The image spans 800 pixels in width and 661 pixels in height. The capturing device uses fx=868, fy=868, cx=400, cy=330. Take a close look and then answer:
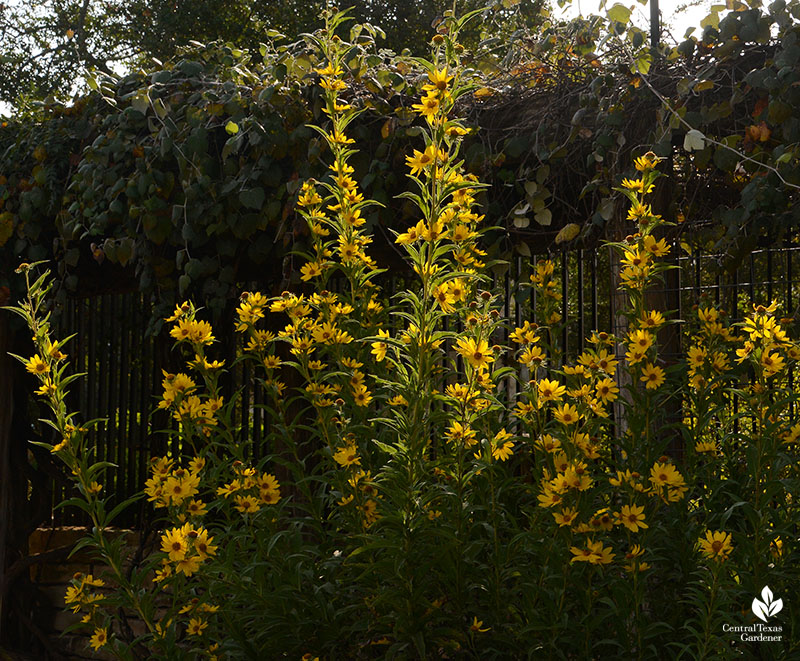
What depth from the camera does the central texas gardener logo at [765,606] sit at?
5.75 ft

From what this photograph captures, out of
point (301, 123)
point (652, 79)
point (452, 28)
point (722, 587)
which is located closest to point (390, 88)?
point (301, 123)

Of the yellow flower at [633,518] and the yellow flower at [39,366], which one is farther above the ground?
the yellow flower at [39,366]

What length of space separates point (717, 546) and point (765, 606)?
0.18m

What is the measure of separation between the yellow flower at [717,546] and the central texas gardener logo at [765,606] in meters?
0.13

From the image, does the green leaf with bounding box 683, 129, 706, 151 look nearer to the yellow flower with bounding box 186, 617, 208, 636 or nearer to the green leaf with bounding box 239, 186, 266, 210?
the green leaf with bounding box 239, 186, 266, 210

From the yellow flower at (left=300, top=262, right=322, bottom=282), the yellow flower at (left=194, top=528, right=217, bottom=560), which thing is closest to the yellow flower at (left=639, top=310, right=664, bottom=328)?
the yellow flower at (left=300, top=262, right=322, bottom=282)

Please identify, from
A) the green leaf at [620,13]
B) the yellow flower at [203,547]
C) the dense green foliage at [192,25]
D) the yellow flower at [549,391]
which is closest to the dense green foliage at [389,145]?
→ the green leaf at [620,13]

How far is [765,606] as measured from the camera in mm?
1763

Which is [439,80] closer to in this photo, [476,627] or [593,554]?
[593,554]

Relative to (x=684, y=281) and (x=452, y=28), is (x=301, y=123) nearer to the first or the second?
(x=452, y=28)

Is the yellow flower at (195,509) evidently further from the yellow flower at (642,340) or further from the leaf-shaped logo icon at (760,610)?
the leaf-shaped logo icon at (760,610)

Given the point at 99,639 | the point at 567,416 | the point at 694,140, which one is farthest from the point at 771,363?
the point at 99,639

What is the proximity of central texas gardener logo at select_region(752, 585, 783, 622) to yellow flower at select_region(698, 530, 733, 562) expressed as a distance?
13 cm

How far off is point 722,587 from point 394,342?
0.84 m
